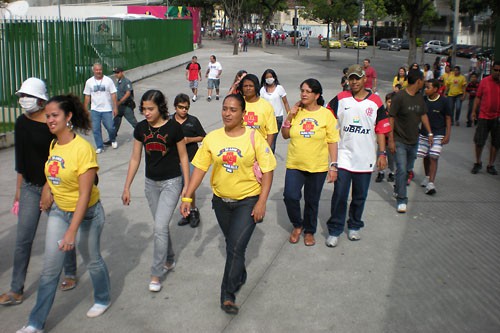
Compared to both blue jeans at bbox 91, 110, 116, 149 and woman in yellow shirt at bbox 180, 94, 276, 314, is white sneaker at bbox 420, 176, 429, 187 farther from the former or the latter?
blue jeans at bbox 91, 110, 116, 149

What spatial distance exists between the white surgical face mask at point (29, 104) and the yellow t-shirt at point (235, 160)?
1.36m

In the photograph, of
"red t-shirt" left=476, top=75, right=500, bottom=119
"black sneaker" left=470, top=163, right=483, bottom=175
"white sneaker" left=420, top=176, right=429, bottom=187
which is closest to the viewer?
"white sneaker" left=420, top=176, right=429, bottom=187

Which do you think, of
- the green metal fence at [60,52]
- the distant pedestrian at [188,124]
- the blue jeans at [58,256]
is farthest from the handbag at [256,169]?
the green metal fence at [60,52]

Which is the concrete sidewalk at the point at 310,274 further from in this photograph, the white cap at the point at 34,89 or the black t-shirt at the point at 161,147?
the white cap at the point at 34,89

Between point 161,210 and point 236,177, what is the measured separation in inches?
33.4

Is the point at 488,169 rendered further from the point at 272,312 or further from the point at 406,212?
the point at 272,312

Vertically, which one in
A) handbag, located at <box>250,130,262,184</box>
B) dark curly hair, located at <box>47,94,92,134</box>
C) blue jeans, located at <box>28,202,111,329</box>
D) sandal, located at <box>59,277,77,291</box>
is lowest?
sandal, located at <box>59,277,77,291</box>

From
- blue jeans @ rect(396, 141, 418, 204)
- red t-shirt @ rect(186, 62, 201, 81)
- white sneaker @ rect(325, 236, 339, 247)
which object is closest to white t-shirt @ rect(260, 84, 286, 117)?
blue jeans @ rect(396, 141, 418, 204)

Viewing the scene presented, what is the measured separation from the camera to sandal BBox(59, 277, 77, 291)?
16.7 ft

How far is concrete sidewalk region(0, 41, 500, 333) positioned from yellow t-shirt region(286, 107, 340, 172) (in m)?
0.95

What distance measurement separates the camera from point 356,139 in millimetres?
5957

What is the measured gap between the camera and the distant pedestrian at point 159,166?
16.1 ft

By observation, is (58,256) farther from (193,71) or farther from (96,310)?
(193,71)

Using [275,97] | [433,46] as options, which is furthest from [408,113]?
[433,46]
